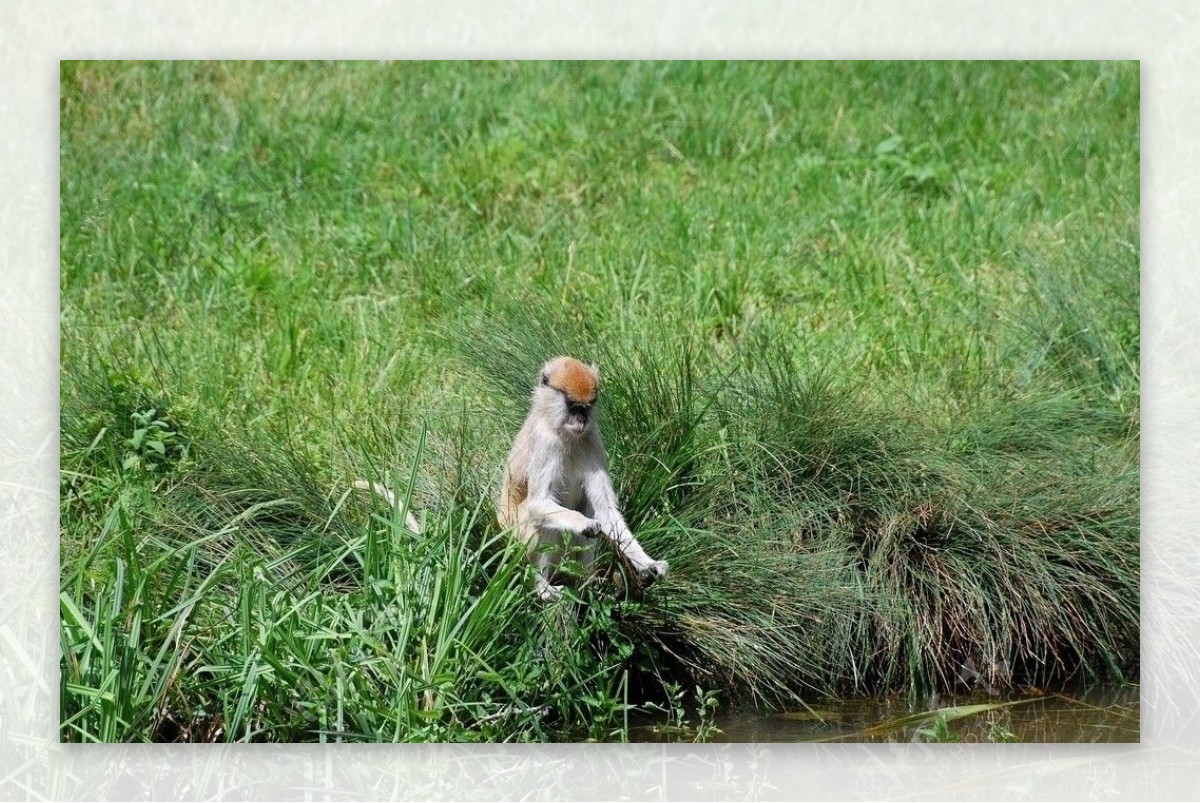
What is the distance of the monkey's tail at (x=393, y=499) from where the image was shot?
14.4 ft

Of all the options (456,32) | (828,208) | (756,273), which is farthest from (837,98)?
(456,32)

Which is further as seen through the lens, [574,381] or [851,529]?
[851,529]

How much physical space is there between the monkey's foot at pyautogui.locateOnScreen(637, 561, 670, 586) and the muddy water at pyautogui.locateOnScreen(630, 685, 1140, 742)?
15.7 inches

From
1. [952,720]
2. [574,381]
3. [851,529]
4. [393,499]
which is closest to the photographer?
[574,381]

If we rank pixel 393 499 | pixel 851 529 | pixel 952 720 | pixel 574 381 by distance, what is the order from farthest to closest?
pixel 851 529
pixel 952 720
pixel 393 499
pixel 574 381

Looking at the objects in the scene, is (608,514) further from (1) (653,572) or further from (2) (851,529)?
(2) (851,529)

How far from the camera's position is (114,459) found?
4.70m

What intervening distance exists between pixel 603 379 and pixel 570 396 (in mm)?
575

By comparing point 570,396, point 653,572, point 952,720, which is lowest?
point 952,720

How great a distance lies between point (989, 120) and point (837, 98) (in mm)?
558

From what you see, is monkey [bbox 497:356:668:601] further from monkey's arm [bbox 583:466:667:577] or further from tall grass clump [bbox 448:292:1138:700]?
tall grass clump [bbox 448:292:1138:700]

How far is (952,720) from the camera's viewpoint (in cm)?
459

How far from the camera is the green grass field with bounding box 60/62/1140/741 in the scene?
432cm

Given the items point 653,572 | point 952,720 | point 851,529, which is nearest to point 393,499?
point 653,572
